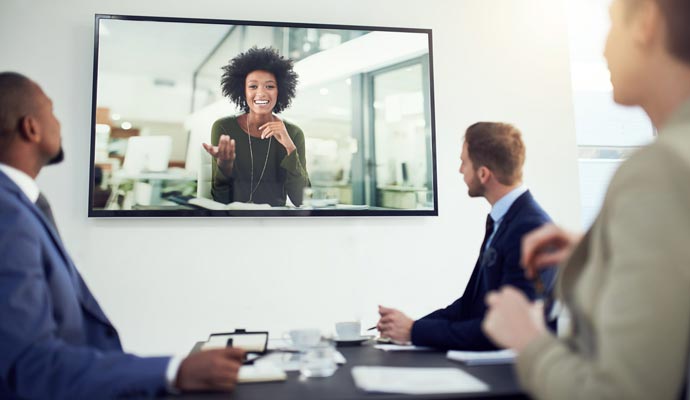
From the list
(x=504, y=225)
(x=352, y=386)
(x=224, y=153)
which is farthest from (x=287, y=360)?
(x=224, y=153)

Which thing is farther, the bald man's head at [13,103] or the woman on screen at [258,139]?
the woman on screen at [258,139]

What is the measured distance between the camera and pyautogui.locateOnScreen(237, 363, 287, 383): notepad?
118 cm

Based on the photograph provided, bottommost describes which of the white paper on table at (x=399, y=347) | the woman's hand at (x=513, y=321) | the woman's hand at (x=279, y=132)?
the white paper on table at (x=399, y=347)

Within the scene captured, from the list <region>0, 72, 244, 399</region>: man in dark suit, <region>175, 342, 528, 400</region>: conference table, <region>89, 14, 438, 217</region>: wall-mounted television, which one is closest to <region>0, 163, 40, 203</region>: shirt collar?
<region>0, 72, 244, 399</region>: man in dark suit

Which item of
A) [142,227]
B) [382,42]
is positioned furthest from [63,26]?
[382,42]

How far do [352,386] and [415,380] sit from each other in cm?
15

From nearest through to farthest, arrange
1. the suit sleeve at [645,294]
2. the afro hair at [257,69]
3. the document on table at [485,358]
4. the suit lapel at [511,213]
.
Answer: the suit sleeve at [645,294] < the document on table at [485,358] < the suit lapel at [511,213] < the afro hair at [257,69]

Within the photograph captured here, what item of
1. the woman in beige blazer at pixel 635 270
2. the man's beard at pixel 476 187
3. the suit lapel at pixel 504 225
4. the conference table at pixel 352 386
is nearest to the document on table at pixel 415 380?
the conference table at pixel 352 386

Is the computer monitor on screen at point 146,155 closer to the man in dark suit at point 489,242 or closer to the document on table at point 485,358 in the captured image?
the man in dark suit at point 489,242

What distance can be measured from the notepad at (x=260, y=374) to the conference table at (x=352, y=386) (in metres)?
0.01

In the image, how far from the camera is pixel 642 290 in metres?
0.65

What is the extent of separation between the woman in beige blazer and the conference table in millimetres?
262

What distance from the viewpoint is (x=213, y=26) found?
8.76ft

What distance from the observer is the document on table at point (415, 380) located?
106 cm
